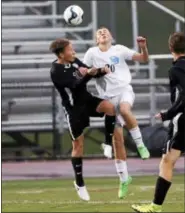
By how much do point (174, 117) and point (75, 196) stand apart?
16.0 feet

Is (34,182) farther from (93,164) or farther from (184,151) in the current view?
(184,151)

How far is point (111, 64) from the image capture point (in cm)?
1319

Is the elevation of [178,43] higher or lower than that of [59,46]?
higher

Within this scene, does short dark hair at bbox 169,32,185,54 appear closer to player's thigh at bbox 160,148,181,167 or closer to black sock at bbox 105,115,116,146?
player's thigh at bbox 160,148,181,167

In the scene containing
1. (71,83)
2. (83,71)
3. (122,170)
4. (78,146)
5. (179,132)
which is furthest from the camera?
(122,170)

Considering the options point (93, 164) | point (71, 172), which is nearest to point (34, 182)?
point (71, 172)

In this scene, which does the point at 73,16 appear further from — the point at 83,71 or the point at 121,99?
the point at 121,99

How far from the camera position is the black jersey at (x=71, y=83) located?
12805 mm

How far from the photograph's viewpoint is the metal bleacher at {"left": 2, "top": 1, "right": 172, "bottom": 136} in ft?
75.8

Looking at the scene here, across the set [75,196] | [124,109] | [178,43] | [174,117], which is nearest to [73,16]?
[124,109]

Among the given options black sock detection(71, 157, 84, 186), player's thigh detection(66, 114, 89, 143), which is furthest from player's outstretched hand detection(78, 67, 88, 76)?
black sock detection(71, 157, 84, 186)

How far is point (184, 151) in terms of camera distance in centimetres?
1171

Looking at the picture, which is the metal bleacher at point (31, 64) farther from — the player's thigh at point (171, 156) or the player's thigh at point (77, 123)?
the player's thigh at point (171, 156)

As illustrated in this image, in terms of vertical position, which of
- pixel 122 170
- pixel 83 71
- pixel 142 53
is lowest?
pixel 122 170
